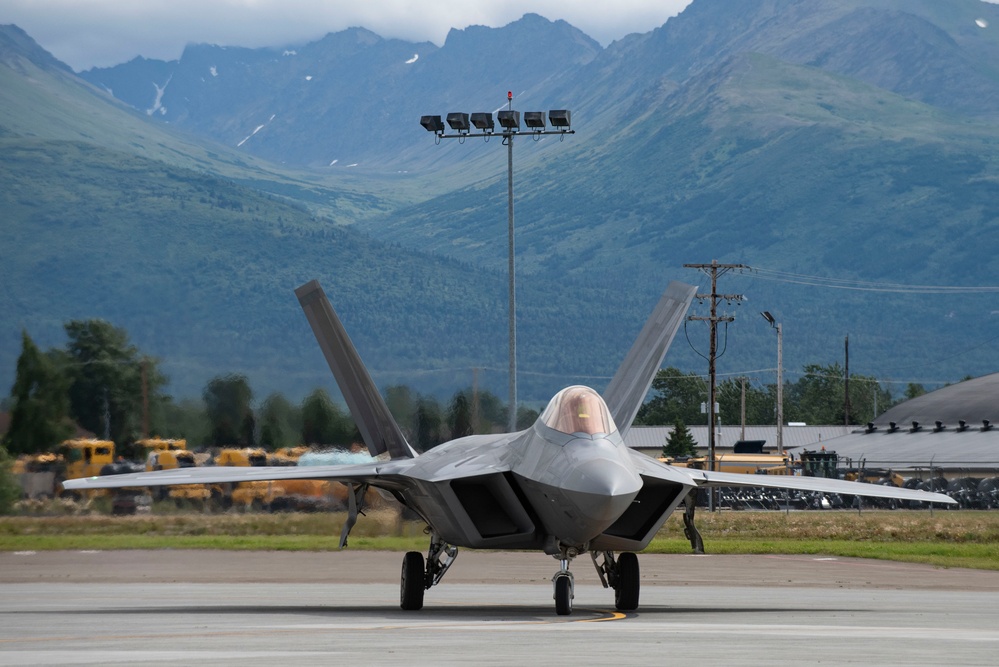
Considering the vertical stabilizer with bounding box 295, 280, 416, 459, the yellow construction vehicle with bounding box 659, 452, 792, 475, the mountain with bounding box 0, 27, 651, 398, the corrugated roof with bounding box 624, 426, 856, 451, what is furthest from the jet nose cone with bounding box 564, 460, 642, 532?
the corrugated roof with bounding box 624, 426, 856, 451

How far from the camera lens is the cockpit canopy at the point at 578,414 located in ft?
49.4

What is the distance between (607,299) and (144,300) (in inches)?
5011

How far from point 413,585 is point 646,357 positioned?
159 inches

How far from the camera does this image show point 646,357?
1819cm

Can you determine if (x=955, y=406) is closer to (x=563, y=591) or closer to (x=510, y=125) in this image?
(x=510, y=125)

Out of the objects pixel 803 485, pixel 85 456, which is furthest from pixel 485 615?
pixel 85 456

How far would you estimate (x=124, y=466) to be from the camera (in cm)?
3766

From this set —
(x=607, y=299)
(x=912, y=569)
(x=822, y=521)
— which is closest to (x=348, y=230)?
(x=607, y=299)

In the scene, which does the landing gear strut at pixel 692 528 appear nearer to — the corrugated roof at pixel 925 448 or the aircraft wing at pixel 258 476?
Result: the aircraft wing at pixel 258 476

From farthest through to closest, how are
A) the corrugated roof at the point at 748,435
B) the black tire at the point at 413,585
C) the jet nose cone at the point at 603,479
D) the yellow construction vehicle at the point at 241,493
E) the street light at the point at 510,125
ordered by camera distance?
1. the corrugated roof at the point at 748,435
2. the street light at the point at 510,125
3. the yellow construction vehicle at the point at 241,493
4. the black tire at the point at 413,585
5. the jet nose cone at the point at 603,479

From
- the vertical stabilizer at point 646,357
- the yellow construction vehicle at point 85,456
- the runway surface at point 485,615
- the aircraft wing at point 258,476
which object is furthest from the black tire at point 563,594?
the yellow construction vehicle at point 85,456

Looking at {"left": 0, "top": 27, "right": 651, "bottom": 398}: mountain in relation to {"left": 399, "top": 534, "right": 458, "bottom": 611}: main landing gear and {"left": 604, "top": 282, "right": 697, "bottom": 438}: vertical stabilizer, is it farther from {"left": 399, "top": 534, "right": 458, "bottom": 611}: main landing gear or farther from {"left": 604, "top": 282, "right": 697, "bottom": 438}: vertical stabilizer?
{"left": 399, "top": 534, "right": 458, "bottom": 611}: main landing gear

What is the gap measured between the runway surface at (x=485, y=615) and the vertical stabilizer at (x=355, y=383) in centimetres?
208

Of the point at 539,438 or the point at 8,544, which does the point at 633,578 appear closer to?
the point at 539,438
